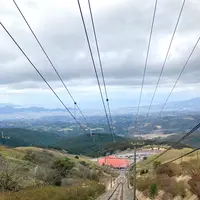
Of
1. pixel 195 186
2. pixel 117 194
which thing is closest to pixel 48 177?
pixel 117 194

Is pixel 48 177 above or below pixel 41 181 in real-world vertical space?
above

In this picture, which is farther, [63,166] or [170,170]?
[63,166]

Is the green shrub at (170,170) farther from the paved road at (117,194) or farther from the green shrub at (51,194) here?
the green shrub at (51,194)

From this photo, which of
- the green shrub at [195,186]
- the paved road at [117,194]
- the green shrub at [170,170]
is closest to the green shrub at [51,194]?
the paved road at [117,194]

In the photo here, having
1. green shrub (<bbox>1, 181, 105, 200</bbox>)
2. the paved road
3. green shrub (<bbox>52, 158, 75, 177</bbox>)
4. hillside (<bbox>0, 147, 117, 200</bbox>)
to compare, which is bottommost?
the paved road

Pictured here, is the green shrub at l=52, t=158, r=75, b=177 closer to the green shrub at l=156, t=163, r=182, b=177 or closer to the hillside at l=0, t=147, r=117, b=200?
the hillside at l=0, t=147, r=117, b=200

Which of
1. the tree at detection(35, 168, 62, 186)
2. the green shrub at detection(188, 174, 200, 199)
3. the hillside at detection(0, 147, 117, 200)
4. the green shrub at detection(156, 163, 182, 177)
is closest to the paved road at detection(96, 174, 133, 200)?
the hillside at detection(0, 147, 117, 200)

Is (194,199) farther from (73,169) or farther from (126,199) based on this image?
(73,169)

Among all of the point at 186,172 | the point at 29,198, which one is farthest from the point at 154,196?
the point at 29,198

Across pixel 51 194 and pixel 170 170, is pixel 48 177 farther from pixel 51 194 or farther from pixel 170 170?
pixel 51 194

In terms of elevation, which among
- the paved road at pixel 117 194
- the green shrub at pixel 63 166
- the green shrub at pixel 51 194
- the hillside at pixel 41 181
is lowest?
the paved road at pixel 117 194

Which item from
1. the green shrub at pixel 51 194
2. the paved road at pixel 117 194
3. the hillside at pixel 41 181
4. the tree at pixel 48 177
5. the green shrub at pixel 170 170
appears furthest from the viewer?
the green shrub at pixel 170 170
